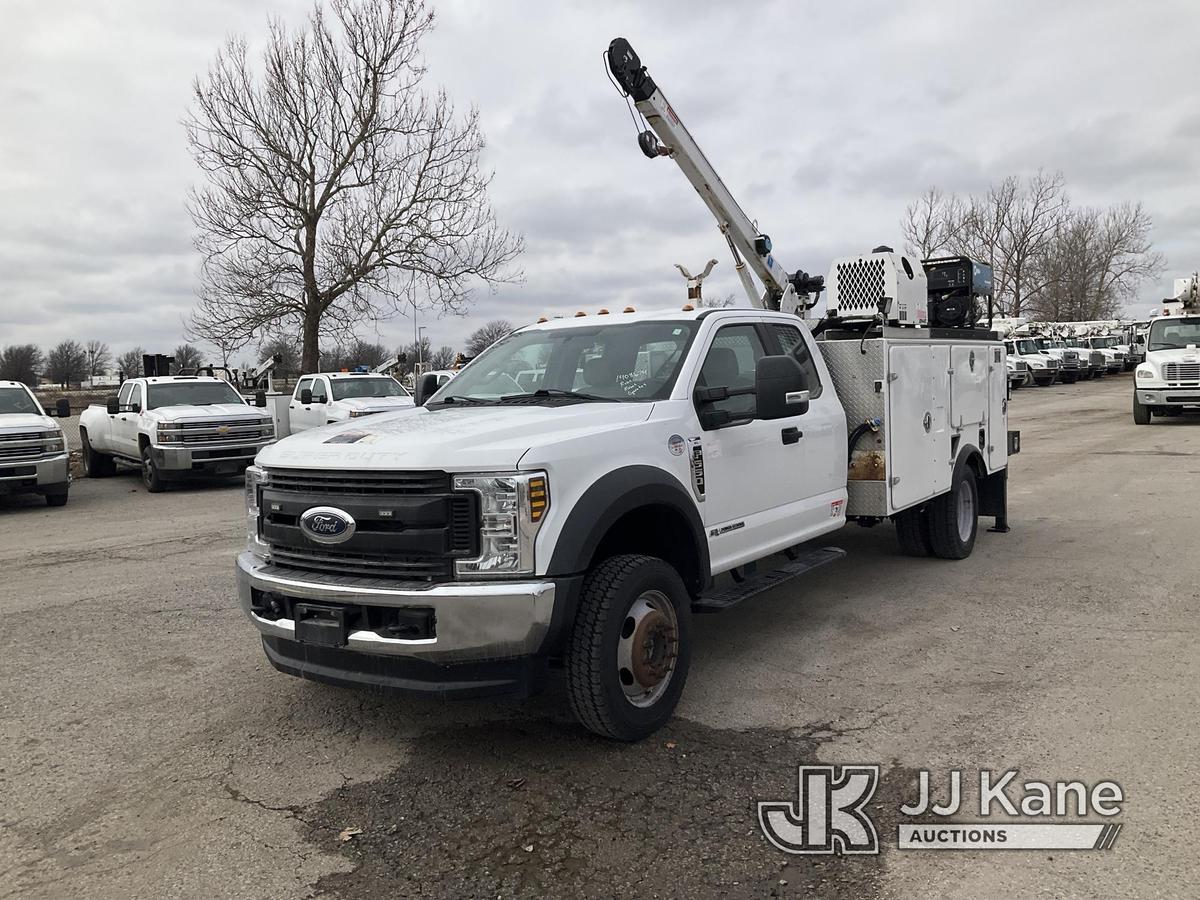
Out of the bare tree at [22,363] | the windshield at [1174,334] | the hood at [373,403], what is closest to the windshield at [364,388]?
the hood at [373,403]

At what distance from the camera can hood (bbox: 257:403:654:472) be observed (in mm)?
3725

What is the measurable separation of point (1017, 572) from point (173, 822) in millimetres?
6073

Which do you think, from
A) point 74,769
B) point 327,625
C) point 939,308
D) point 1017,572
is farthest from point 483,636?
point 939,308

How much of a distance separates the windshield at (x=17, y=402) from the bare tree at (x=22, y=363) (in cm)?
7724

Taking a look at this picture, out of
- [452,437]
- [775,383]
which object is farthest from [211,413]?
[775,383]

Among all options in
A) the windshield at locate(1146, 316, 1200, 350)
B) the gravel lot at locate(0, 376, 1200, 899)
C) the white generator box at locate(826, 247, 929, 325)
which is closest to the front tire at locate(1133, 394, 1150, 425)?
the windshield at locate(1146, 316, 1200, 350)

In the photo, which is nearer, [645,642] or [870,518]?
[645,642]

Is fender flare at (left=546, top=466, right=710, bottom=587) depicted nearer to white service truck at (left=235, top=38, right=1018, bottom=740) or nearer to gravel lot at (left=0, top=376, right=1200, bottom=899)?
white service truck at (left=235, top=38, right=1018, bottom=740)

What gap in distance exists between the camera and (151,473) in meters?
14.1

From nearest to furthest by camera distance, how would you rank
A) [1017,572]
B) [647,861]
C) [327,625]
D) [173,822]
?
[647,861], [173,822], [327,625], [1017,572]

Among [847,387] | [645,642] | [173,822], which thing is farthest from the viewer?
[847,387]

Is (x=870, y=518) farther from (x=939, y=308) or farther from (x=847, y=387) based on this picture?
(x=939, y=308)

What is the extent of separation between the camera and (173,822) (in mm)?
3514

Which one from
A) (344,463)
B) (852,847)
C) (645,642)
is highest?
(344,463)
